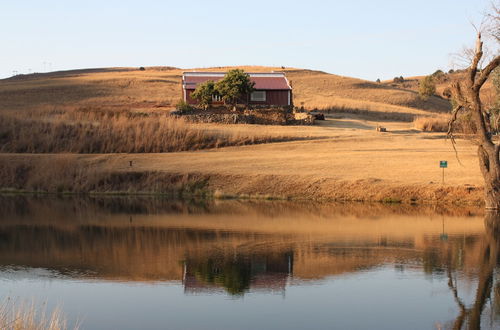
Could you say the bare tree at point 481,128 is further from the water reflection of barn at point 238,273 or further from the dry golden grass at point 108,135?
the dry golden grass at point 108,135

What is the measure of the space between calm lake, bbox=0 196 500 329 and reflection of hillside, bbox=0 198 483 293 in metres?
0.04

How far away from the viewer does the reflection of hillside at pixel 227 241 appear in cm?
2272

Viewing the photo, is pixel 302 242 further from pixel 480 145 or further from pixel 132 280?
pixel 480 145

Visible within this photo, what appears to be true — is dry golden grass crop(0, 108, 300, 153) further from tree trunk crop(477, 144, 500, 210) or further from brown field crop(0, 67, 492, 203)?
tree trunk crop(477, 144, 500, 210)

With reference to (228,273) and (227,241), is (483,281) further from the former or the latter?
(227,241)

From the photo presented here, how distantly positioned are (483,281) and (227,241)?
32.5 ft

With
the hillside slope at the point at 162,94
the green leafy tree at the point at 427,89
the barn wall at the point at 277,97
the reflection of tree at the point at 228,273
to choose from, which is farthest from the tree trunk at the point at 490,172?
the green leafy tree at the point at 427,89

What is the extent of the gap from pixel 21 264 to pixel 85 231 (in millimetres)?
7014

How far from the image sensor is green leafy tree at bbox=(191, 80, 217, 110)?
75.8 metres

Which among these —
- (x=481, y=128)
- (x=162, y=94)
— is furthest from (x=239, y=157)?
(x=162, y=94)

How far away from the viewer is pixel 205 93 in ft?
249

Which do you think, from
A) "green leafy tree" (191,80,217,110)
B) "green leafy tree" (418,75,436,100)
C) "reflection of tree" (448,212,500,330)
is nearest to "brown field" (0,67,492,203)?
"green leafy tree" (191,80,217,110)

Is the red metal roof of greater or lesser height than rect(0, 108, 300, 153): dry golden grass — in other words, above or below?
above

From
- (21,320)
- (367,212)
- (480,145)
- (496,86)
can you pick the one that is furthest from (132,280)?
(496,86)
